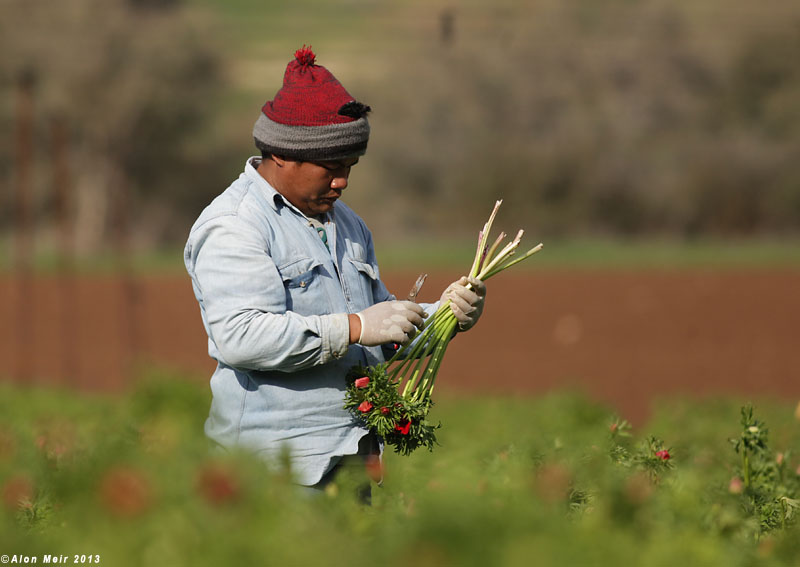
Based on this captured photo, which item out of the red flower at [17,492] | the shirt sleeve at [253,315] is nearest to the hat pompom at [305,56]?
the shirt sleeve at [253,315]

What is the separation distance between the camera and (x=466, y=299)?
131 inches

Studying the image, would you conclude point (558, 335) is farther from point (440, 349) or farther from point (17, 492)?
point (17, 492)

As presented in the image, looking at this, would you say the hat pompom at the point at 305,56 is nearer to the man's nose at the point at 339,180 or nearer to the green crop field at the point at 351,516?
the man's nose at the point at 339,180

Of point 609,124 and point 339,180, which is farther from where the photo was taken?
point 609,124

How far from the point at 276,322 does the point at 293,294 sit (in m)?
0.23

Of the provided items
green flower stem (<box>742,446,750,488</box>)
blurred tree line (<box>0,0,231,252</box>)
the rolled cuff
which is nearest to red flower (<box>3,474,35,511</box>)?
the rolled cuff

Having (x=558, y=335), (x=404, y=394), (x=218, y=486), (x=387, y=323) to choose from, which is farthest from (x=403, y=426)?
(x=558, y=335)

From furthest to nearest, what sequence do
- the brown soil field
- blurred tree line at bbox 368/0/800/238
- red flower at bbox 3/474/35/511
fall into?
blurred tree line at bbox 368/0/800/238 < the brown soil field < red flower at bbox 3/474/35/511

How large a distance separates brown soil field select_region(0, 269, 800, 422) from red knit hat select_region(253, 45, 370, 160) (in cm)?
698

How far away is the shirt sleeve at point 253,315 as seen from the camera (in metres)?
2.92

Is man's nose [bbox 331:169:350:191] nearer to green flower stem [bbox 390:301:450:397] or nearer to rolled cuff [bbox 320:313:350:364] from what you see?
rolled cuff [bbox 320:313:350:364]

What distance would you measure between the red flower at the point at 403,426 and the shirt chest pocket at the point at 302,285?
403 millimetres

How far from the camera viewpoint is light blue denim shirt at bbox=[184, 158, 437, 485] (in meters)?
2.95

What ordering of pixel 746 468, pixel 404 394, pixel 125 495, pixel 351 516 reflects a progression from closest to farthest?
1. pixel 125 495
2. pixel 351 516
3. pixel 404 394
4. pixel 746 468
